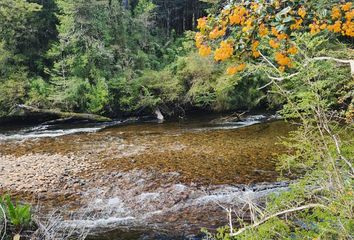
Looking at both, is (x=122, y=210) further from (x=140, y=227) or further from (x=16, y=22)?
(x=16, y=22)

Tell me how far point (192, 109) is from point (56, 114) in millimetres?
7084

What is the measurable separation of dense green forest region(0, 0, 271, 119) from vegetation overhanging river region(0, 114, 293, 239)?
168 inches

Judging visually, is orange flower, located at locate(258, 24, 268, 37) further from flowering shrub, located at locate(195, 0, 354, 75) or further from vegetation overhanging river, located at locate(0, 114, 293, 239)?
vegetation overhanging river, located at locate(0, 114, 293, 239)

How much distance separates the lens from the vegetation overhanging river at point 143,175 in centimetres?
605

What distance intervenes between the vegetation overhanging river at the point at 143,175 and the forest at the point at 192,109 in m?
0.05

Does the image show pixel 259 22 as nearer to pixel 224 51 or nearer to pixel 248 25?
pixel 248 25

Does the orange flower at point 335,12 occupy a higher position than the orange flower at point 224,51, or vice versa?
the orange flower at point 335,12

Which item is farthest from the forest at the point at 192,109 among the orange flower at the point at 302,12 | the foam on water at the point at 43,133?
the foam on water at the point at 43,133

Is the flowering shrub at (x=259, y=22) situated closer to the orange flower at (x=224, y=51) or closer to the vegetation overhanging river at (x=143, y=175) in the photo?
the orange flower at (x=224, y=51)

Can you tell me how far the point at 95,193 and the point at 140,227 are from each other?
1.81 m

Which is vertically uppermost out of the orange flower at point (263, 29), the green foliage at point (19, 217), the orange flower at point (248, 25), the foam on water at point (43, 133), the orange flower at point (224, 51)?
the orange flower at point (248, 25)

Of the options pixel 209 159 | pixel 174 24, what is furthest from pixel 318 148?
pixel 174 24

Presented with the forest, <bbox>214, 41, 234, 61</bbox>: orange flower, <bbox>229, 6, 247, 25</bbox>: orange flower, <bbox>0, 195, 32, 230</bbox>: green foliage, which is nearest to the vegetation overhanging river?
the forest

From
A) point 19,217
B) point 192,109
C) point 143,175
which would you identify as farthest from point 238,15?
point 192,109
